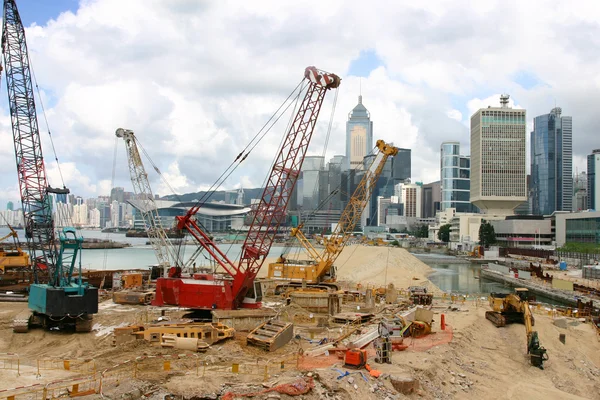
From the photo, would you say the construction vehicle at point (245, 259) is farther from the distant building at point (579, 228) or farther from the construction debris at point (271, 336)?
the distant building at point (579, 228)

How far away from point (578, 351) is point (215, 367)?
1866 centimetres

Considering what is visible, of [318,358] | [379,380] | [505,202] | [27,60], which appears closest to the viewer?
[379,380]

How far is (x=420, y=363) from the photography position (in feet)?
57.1

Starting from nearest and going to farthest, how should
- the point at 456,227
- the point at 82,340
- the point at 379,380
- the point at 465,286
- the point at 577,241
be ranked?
the point at 379,380, the point at 82,340, the point at 465,286, the point at 577,241, the point at 456,227

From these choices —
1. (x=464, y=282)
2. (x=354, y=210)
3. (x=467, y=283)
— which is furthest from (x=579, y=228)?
(x=354, y=210)

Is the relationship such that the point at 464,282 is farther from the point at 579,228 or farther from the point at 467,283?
the point at 579,228

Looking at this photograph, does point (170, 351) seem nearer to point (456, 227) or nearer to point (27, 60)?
point (27, 60)

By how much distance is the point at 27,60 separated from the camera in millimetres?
31422

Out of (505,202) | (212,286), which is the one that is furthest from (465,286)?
(505,202)

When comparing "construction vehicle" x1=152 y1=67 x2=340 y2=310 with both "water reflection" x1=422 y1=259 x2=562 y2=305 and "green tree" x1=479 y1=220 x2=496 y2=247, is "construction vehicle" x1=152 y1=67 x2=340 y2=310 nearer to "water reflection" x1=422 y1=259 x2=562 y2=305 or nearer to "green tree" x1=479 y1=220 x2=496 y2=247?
"water reflection" x1=422 y1=259 x2=562 y2=305

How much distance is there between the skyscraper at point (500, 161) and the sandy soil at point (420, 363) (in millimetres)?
112782

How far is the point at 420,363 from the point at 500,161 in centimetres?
13295

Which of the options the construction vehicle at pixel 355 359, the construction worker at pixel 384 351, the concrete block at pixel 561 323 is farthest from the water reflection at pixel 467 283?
the construction vehicle at pixel 355 359

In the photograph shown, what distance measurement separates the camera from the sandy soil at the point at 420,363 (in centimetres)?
1375
